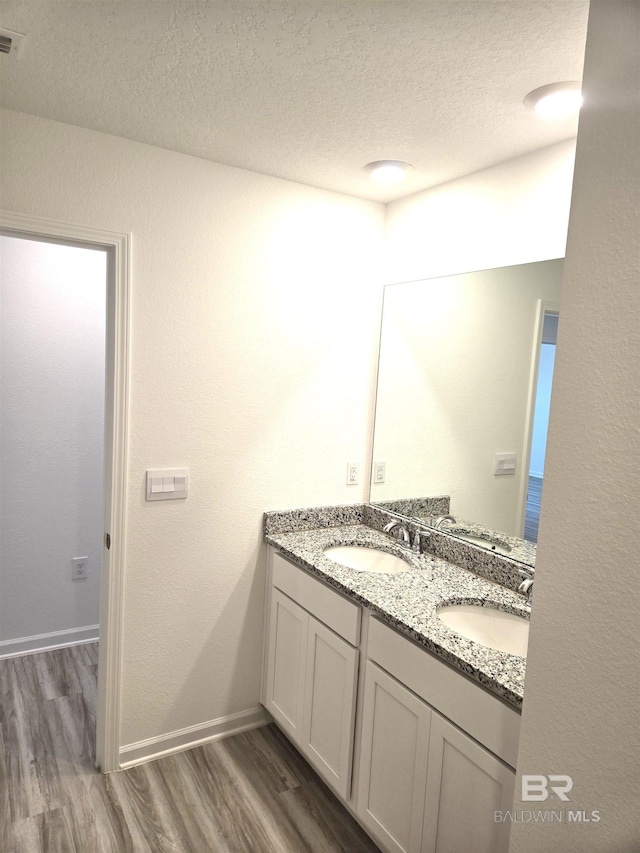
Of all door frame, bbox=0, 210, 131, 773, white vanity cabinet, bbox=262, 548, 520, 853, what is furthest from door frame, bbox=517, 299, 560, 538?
door frame, bbox=0, 210, 131, 773

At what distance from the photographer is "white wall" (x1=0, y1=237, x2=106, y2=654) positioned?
9.55 ft

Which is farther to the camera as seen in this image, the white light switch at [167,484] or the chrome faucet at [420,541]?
the chrome faucet at [420,541]

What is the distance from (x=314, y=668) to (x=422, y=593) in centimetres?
57

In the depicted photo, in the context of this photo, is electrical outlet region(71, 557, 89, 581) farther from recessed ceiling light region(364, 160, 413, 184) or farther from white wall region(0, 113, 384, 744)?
recessed ceiling light region(364, 160, 413, 184)

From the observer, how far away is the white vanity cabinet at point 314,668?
200 cm

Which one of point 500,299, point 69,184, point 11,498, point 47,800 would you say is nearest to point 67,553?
point 11,498

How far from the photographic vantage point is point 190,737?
2.46 metres

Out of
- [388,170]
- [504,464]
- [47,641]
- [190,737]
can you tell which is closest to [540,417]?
[504,464]

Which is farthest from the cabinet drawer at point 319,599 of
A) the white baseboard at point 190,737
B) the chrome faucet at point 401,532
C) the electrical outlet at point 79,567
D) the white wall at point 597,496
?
the electrical outlet at point 79,567

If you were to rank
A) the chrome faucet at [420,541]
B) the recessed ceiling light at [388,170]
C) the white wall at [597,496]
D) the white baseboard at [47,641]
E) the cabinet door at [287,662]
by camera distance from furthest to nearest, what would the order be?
the white baseboard at [47,641] → the chrome faucet at [420,541] → the cabinet door at [287,662] → the recessed ceiling light at [388,170] → the white wall at [597,496]

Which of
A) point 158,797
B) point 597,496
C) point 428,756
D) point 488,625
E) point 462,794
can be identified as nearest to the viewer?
point 597,496

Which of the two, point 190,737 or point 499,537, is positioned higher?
point 499,537

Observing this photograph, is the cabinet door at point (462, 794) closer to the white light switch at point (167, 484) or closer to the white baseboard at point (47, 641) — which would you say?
the white light switch at point (167, 484)

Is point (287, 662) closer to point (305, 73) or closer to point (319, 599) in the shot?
point (319, 599)
